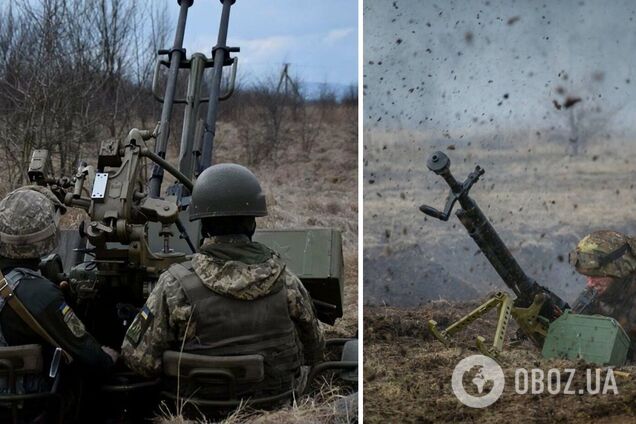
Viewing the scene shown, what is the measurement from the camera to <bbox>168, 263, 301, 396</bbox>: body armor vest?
146 inches

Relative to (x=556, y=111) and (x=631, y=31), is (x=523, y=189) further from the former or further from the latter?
(x=631, y=31)

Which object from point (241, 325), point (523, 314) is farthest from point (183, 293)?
point (523, 314)

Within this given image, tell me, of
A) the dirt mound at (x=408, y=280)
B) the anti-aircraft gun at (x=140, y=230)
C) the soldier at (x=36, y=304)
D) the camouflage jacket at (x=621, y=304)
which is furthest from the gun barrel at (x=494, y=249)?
the soldier at (x=36, y=304)

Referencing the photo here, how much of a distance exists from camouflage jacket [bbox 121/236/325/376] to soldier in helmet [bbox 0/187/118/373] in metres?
0.22

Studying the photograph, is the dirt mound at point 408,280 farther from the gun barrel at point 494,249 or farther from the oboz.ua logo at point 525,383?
the oboz.ua logo at point 525,383

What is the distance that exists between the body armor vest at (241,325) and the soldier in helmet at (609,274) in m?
1.55

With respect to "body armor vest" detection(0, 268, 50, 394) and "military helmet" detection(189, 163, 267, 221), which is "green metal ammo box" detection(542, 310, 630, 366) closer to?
"military helmet" detection(189, 163, 267, 221)

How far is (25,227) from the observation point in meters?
3.93

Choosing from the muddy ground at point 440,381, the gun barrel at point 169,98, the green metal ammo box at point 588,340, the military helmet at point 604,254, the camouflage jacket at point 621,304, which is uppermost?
the gun barrel at point 169,98

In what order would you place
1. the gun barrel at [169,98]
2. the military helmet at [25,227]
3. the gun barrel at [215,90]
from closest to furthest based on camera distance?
the military helmet at [25,227] → the gun barrel at [169,98] → the gun barrel at [215,90]

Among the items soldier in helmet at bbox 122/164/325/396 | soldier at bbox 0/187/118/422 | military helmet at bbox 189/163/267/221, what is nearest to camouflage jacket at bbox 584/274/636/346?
soldier in helmet at bbox 122/164/325/396

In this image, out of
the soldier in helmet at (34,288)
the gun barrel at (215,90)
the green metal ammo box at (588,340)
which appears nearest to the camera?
the soldier in helmet at (34,288)

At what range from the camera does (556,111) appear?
4285 millimetres

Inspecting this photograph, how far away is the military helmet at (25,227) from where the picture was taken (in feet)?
12.8
